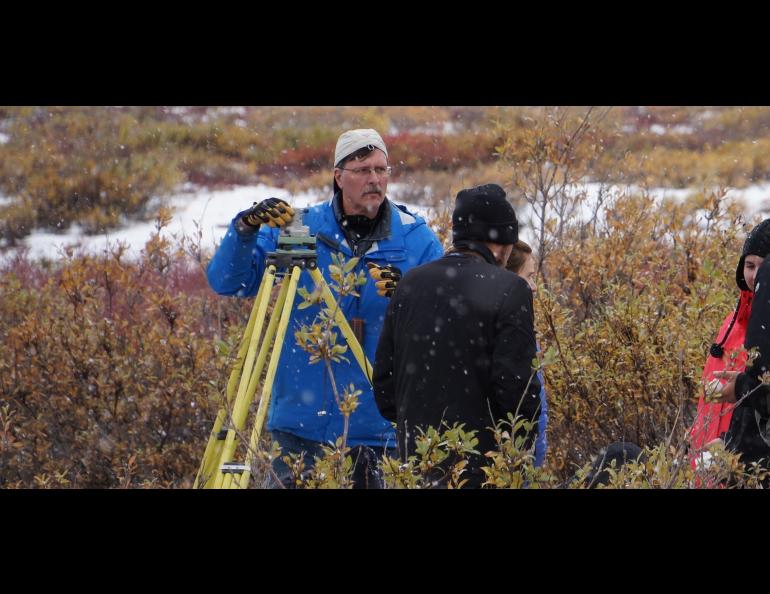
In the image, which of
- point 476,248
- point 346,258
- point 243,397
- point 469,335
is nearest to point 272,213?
point 346,258

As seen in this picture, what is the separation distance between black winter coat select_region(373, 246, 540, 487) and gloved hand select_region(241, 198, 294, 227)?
0.61m

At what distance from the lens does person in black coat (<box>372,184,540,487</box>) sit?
2.85 m

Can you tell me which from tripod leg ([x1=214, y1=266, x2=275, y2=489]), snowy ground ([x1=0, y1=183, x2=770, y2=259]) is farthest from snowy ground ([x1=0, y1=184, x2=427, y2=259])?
tripod leg ([x1=214, y1=266, x2=275, y2=489])

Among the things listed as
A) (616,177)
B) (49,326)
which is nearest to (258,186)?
(616,177)

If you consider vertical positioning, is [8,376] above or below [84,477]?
above

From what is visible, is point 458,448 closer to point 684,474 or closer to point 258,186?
point 684,474

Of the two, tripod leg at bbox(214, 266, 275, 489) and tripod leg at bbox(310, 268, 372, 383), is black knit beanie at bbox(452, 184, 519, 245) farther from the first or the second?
tripod leg at bbox(214, 266, 275, 489)

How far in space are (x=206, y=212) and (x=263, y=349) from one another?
373 inches

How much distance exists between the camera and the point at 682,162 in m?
15.9

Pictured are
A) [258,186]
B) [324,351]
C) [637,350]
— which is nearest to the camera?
[324,351]

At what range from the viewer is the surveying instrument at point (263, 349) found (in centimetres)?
309

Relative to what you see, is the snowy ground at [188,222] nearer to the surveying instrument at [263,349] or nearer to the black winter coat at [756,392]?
the surveying instrument at [263,349]

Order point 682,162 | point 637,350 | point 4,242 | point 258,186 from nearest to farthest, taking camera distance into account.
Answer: point 637,350 → point 4,242 → point 258,186 → point 682,162

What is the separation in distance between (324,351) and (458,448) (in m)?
0.48
